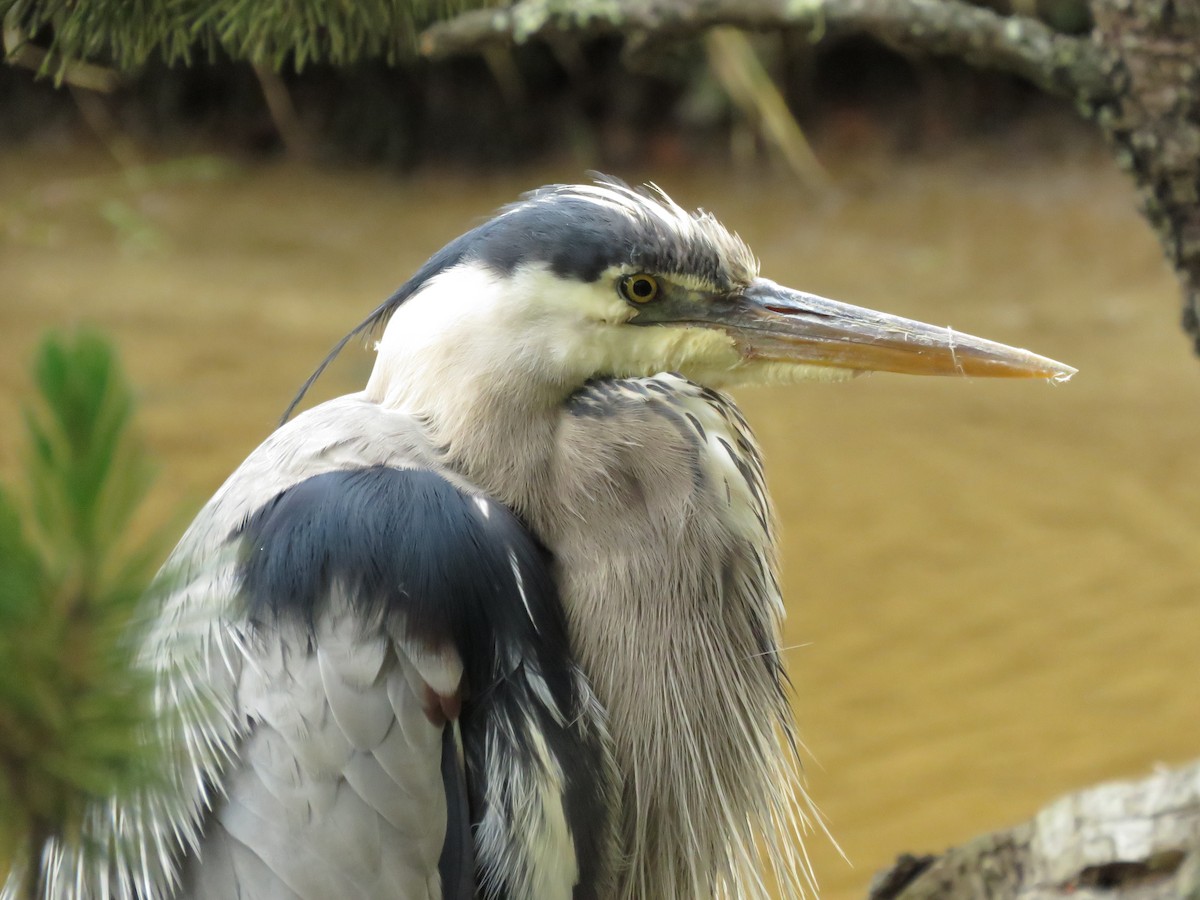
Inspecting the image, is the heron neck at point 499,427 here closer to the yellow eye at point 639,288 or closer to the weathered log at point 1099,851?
the yellow eye at point 639,288

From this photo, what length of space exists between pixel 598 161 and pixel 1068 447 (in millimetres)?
3470

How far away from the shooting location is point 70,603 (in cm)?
48

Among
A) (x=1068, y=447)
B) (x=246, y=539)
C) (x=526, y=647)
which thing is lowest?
(x=1068, y=447)

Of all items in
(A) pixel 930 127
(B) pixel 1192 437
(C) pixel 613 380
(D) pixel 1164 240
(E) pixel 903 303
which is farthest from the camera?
(A) pixel 930 127

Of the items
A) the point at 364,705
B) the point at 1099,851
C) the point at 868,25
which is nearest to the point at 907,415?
the point at 868,25

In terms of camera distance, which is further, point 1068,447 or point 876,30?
point 1068,447

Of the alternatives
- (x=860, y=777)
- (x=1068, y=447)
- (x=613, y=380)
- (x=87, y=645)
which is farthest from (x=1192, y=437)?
(x=87, y=645)

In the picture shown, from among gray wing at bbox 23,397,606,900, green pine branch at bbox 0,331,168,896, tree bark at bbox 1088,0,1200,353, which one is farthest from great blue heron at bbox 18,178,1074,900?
green pine branch at bbox 0,331,168,896

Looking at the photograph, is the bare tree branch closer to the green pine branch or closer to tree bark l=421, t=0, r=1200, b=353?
tree bark l=421, t=0, r=1200, b=353

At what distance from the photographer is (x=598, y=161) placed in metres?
7.09

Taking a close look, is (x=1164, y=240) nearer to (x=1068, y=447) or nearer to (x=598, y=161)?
(x=1068, y=447)

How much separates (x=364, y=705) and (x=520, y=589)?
0.67 feet

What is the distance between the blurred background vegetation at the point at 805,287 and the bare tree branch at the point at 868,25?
9cm

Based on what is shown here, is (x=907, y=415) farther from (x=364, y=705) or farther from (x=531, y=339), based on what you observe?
(x=364, y=705)
